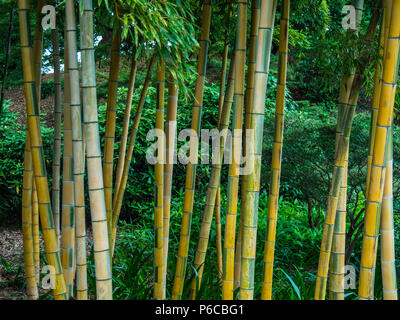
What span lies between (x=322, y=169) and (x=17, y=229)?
4066mm

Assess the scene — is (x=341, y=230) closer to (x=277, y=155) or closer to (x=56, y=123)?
(x=277, y=155)

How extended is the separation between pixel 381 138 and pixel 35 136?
1539 mm

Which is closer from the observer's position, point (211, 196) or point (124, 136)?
point (211, 196)

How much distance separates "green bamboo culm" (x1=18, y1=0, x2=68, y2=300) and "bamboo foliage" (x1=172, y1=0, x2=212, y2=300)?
86cm

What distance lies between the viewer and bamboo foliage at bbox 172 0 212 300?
2.69 m

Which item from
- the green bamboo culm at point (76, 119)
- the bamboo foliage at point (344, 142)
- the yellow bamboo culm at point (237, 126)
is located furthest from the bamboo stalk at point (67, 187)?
the bamboo foliage at point (344, 142)

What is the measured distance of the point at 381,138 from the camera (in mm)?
1757

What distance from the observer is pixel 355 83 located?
2420 millimetres

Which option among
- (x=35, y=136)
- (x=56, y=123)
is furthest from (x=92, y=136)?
(x=56, y=123)

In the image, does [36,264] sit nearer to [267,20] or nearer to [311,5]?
[267,20]

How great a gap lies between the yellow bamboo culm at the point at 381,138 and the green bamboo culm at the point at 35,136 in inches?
56.4

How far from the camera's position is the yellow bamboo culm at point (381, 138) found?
68.2 inches

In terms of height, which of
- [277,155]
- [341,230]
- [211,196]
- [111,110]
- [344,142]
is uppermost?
[111,110]
